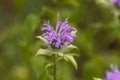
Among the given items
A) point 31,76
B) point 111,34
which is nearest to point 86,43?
point 111,34

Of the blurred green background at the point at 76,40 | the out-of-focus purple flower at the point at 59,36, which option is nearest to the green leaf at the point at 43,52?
the out-of-focus purple flower at the point at 59,36

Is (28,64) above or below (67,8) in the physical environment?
below

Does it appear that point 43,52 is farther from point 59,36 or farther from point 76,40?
point 76,40

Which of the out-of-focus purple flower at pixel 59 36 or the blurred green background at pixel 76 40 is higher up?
the blurred green background at pixel 76 40

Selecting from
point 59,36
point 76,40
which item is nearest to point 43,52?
point 59,36

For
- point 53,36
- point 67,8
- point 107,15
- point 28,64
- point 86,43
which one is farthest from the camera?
point 67,8

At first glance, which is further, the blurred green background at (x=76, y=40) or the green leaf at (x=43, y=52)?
the blurred green background at (x=76, y=40)

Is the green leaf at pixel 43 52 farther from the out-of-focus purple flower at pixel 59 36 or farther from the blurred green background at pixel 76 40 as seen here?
the blurred green background at pixel 76 40

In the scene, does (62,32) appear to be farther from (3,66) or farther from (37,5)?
(3,66)
